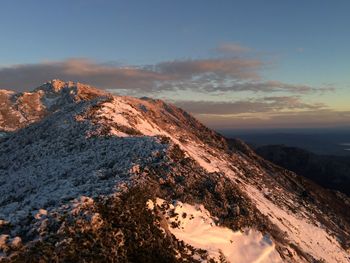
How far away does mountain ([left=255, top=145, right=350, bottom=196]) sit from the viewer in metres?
168

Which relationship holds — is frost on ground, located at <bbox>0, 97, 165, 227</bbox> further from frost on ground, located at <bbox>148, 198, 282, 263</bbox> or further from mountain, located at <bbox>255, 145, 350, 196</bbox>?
mountain, located at <bbox>255, 145, 350, 196</bbox>

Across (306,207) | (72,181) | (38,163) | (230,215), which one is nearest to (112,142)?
(38,163)

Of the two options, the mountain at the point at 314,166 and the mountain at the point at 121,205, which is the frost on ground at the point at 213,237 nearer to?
the mountain at the point at 121,205

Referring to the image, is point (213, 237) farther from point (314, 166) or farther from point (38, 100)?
point (314, 166)

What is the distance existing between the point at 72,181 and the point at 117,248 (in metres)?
8.67

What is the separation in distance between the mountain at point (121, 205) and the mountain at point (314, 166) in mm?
122105

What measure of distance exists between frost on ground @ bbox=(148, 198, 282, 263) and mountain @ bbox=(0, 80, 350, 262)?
81mm

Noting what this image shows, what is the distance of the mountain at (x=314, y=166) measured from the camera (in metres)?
168

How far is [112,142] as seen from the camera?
111 ft

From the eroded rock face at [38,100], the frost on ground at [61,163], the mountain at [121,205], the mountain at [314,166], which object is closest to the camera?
the mountain at [121,205]

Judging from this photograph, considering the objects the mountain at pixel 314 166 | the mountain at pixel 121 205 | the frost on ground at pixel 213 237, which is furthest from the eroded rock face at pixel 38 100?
the mountain at pixel 314 166

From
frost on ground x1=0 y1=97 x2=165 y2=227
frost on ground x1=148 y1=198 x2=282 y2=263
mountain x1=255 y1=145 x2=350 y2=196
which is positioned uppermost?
frost on ground x1=0 y1=97 x2=165 y2=227

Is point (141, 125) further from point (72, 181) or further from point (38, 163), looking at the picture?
point (72, 181)

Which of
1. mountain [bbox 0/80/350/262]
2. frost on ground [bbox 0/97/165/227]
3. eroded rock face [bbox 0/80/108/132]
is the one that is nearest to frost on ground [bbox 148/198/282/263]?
mountain [bbox 0/80/350/262]
